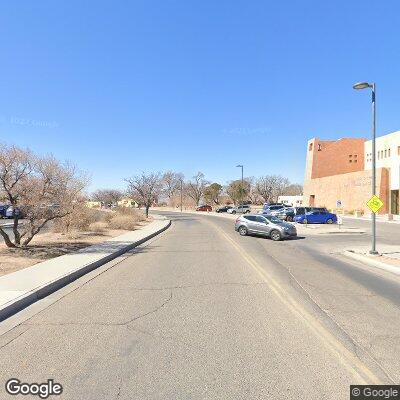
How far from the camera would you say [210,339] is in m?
5.75

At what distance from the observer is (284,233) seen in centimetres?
2483

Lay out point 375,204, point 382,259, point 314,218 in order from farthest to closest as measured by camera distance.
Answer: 1. point 314,218
2. point 375,204
3. point 382,259

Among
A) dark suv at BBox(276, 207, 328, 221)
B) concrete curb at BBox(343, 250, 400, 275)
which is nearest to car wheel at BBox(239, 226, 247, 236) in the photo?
concrete curb at BBox(343, 250, 400, 275)

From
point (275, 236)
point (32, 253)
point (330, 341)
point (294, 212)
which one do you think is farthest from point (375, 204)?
point (294, 212)

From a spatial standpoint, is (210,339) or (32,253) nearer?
(210,339)

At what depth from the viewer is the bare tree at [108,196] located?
10636 cm

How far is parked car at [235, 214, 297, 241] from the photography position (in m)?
25.0

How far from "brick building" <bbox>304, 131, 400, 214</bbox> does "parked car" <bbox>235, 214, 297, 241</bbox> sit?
115 ft

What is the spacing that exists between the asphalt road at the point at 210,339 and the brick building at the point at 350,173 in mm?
50214

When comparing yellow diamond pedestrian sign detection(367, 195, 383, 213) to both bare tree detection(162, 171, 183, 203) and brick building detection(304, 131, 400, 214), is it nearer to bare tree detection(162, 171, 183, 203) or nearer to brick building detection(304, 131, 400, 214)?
brick building detection(304, 131, 400, 214)

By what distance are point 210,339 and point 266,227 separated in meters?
20.5

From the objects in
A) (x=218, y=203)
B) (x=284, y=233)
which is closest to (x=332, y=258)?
(x=284, y=233)

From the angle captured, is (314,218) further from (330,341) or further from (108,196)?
(108,196)

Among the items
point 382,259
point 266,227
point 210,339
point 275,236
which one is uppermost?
point 266,227
